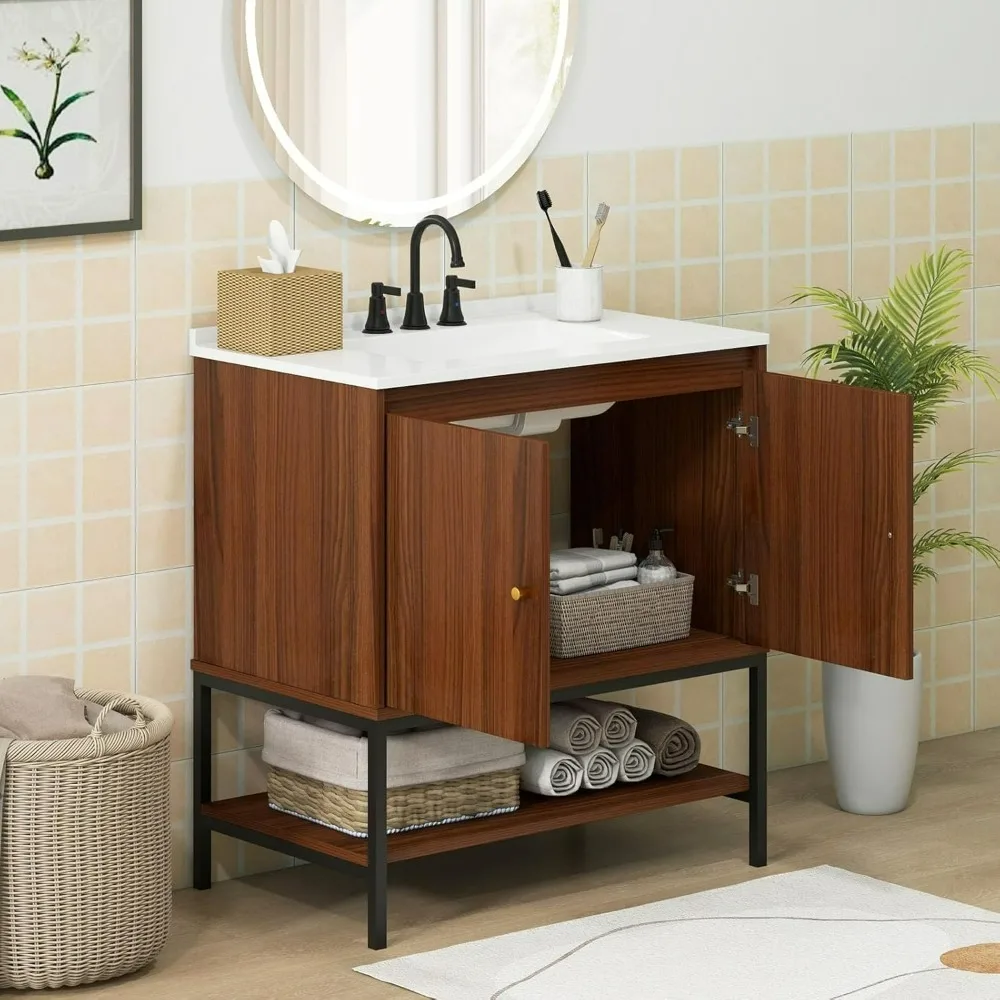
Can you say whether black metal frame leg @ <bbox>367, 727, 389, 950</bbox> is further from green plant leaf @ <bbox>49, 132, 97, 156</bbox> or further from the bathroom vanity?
→ green plant leaf @ <bbox>49, 132, 97, 156</bbox>

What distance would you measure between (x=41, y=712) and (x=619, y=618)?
3.44ft

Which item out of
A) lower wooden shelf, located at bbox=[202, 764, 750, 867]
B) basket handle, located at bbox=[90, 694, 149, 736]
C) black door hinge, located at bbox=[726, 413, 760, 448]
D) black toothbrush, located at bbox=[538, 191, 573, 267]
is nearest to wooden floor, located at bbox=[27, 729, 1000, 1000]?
lower wooden shelf, located at bbox=[202, 764, 750, 867]

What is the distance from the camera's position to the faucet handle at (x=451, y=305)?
155 inches

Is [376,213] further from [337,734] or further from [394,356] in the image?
[337,734]

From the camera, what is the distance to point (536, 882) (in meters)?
3.96

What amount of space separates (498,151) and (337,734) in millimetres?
1167

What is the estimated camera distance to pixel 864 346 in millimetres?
4223

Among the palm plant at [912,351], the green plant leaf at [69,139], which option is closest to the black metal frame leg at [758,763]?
the palm plant at [912,351]

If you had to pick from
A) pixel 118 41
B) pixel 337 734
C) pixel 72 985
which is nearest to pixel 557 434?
pixel 337 734

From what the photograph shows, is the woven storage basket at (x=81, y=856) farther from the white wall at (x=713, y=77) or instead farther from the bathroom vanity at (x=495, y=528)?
the white wall at (x=713, y=77)

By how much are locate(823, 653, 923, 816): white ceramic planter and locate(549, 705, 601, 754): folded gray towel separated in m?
0.67

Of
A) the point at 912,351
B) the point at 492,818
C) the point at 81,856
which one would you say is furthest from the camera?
the point at 912,351

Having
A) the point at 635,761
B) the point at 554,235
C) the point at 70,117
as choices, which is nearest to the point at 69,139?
the point at 70,117

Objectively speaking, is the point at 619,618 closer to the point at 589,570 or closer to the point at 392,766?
the point at 589,570
